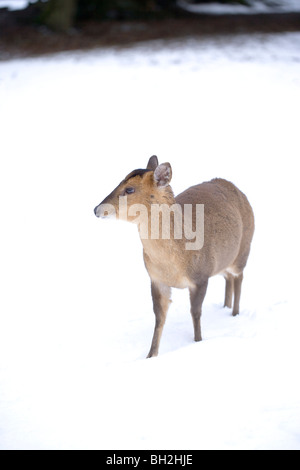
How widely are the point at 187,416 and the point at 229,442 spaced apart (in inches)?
16.2

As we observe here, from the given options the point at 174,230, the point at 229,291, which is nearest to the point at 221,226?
the point at 174,230

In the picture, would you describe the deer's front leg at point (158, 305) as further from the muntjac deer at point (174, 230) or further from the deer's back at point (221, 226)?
the deer's back at point (221, 226)

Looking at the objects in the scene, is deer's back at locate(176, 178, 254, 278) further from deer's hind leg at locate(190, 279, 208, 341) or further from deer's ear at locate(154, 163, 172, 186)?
deer's ear at locate(154, 163, 172, 186)

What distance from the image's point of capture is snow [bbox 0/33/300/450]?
169 inches

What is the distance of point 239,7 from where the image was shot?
21.8 meters

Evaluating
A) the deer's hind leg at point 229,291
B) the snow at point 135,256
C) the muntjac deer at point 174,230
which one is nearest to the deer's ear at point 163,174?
the muntjac deer at point 174,230

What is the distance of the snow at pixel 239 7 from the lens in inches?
818

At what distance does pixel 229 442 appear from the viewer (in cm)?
388

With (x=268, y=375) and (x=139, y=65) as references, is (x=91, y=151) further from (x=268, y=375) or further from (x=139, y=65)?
(x=268, y=375)

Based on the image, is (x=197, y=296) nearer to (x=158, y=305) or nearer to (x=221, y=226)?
(x=158, y=305)

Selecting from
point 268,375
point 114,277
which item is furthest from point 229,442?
point 114,277

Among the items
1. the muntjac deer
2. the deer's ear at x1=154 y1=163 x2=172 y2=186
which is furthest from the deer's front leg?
the deer's ear at x1=154 y1=163 x2=172 y2=186

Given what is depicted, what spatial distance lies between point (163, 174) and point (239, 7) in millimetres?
18648
